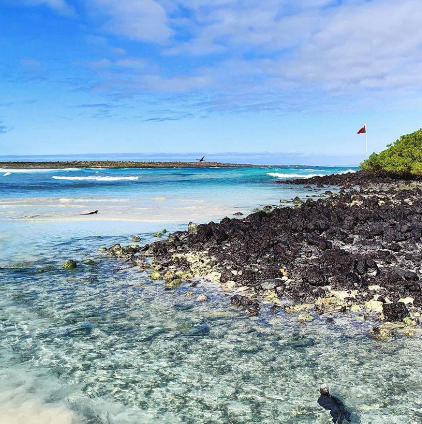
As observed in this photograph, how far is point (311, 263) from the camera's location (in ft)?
28.7

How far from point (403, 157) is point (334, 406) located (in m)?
36.3

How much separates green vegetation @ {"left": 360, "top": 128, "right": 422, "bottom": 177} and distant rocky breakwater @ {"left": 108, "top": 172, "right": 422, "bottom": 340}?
2392 cm

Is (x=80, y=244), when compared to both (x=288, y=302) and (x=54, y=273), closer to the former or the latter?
(x=54, y=273)

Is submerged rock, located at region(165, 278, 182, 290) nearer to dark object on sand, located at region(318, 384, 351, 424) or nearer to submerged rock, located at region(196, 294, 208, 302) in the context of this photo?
submerged rock, located at region(196, 294, 208, 302)

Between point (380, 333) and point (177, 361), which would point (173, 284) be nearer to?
point (177, 361)

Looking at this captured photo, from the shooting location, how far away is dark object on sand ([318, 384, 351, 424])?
386 centimetres

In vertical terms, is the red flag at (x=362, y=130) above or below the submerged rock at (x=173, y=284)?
above

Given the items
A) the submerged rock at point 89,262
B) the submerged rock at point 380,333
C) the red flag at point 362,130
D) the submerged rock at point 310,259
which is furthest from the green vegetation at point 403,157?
the submerged rock at point 380,333

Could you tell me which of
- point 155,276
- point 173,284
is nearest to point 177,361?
point 173,284

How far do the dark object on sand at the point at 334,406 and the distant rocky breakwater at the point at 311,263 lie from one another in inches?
63.7

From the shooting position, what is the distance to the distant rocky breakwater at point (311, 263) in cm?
660

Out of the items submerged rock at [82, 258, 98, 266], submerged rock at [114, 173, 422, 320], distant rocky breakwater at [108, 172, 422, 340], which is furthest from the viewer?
submerged rock at [82, 258, 98, 266]

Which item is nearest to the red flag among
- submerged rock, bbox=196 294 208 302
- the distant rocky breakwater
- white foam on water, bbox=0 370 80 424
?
the distant rocky breakwater

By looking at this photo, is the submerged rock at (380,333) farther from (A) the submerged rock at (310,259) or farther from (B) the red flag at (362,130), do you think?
(B) the red flag at (362,130)
